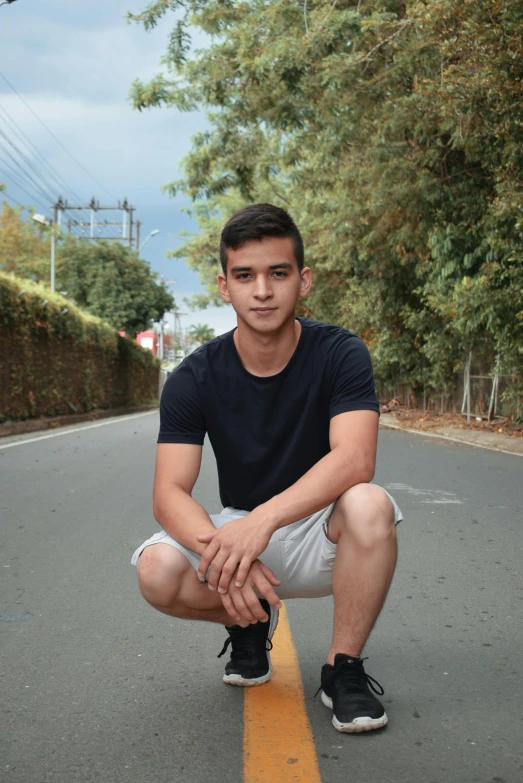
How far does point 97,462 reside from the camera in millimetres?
12008

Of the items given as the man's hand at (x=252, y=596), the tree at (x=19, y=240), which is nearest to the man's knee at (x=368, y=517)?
the man's hand at (x=252, y=596)

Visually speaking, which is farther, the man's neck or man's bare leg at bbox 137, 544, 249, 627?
the man's neck

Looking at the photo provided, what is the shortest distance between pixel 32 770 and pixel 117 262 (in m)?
47.7

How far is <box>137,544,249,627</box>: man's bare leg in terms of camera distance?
323 cm

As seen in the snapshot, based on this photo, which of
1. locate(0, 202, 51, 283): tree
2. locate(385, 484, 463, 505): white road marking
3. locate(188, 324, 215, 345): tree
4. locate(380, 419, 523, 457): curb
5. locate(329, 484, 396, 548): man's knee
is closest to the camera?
locate(329, 484, 396, 548): man's knee

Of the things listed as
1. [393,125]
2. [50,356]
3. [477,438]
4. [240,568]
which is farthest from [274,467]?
[50,356]

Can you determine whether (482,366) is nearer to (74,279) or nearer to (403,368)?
(403,368)

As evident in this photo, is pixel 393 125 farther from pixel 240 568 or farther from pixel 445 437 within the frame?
pixel 240 568

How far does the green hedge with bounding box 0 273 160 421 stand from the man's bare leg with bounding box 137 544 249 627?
15308mm

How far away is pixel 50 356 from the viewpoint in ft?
73.4

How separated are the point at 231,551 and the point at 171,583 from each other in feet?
1.01

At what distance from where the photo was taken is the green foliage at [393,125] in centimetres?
1239

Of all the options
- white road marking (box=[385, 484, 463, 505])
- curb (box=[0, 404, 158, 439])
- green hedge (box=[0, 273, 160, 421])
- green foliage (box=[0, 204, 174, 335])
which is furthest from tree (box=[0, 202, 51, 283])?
white road marking (box=[385, 484, 463, 505])

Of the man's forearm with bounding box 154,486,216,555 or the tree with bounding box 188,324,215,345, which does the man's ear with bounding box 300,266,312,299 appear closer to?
the man's forearm with bounding box 154,486,216,555
